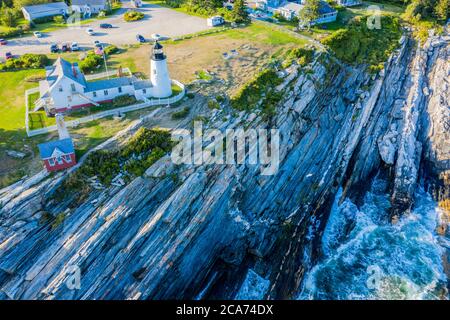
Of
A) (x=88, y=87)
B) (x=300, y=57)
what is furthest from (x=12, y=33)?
(x=300, y=57)

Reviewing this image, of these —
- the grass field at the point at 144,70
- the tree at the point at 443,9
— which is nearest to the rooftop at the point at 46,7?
the grass field at the point at 144,70

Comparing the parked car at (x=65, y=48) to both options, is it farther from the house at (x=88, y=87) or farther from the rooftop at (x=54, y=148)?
the rooftop at (x=54, y=148)

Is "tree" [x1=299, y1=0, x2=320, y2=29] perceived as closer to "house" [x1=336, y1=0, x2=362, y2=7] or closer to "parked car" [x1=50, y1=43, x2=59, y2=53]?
"house" [x1=336, y1=0, x2=362, y2=7]

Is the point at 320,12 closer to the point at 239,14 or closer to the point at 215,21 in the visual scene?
the point at 239,14

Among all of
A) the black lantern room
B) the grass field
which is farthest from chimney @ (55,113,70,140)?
the black lantern room

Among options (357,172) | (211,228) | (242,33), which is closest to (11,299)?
(211,228)

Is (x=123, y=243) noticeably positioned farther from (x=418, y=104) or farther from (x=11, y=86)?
(x=418, y=104)
